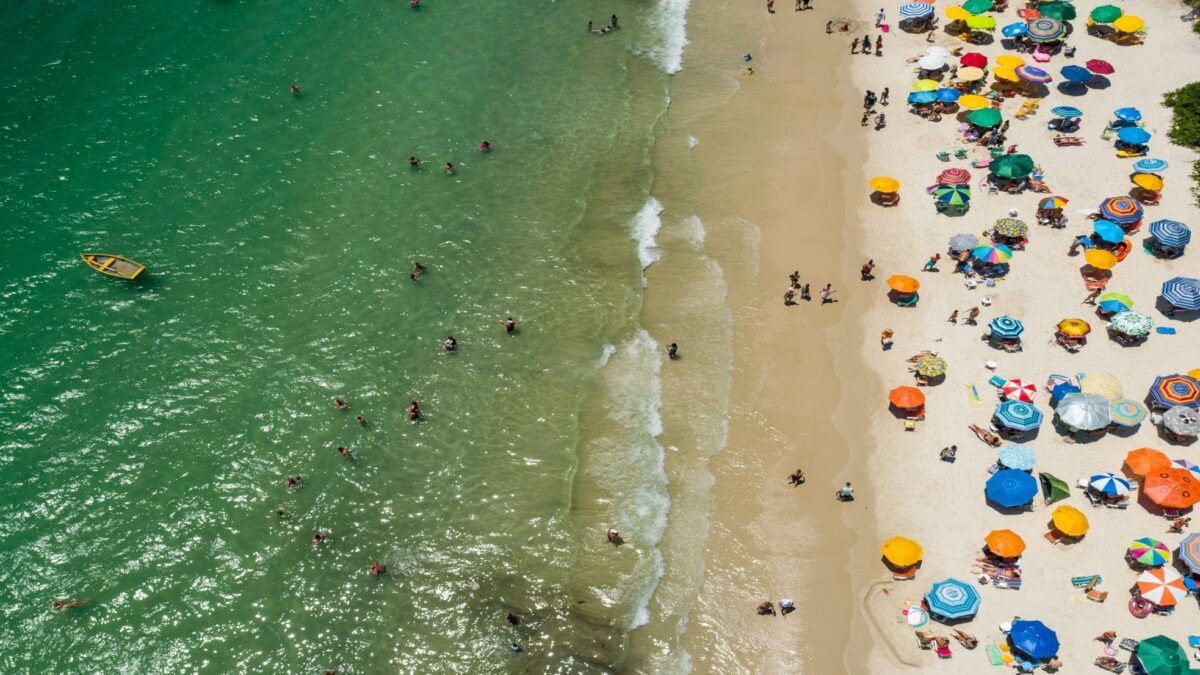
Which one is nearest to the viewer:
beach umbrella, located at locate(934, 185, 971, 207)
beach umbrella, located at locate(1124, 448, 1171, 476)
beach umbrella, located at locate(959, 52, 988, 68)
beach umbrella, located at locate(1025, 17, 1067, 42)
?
beach umbrella, located at locate(1124, 448, 1171, 476)

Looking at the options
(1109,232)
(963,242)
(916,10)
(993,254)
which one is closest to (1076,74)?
(916,10)

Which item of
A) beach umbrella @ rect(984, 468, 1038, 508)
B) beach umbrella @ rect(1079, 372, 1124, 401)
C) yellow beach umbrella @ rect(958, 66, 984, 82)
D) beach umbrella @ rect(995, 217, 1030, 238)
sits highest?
yellow beach umbrella @ rect(958, 66, 984, 82)

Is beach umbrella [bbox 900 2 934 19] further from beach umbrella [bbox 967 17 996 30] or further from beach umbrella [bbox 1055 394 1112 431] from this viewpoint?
beach umbrella [bbox 1055 394 1112 431]

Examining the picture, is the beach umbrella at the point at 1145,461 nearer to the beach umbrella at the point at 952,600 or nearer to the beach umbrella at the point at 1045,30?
the beach umbrella at the point at 952,600

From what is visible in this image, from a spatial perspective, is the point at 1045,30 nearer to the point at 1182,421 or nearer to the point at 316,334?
the point at 1182,421

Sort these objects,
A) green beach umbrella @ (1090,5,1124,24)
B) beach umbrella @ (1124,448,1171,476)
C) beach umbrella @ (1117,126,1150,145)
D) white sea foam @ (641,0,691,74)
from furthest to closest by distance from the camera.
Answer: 1. white sea foam @ (641,0,691,74)
2. green beach umbrella @ (1090,5,1124,24)
3. beach umbrella @ (1117,126,1150,145)
4. beach umbrella @ (1124,448,1171,476)

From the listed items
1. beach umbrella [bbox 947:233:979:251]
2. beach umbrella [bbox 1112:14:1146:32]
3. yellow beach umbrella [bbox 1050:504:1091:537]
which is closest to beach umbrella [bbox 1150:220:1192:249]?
beach umbrella [bbox 947:233:979:251]

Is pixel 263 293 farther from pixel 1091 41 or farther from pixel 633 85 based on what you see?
pixel 1091 41

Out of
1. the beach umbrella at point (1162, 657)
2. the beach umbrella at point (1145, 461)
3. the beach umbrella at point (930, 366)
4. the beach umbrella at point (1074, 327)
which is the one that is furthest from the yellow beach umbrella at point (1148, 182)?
the beach umbrella at point (1162, 657)
